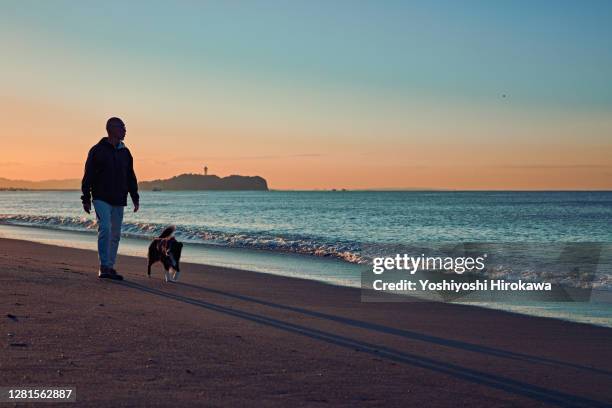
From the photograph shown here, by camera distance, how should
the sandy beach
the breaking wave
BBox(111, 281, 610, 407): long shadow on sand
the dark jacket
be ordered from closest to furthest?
the sandy beach < BBox(111, 281, 610, 407): long shadow on sand < the dark jacket < the breaking wave

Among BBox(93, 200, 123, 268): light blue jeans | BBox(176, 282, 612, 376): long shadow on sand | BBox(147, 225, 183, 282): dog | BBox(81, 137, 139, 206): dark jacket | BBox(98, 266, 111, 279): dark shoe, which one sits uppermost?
BBox(81, 137, 139, 206): dark jacket

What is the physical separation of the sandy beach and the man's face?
6.93 feet

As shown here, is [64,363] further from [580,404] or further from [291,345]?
[580,404]

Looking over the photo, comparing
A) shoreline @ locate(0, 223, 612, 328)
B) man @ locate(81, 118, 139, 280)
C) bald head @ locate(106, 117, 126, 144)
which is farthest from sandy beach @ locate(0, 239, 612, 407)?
bald head @ locate(106, 117, 126, 144)

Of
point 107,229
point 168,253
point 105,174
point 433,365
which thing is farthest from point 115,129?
point 433,365

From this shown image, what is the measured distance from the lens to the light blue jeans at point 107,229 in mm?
9336

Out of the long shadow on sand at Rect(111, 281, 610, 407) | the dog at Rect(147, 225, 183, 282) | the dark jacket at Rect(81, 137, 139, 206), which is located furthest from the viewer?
the dog at Rect(147, 225, 183, 282)

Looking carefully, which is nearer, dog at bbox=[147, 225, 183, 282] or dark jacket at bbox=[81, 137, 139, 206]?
dark jacket at bbox=[81, 137, 139, 206]

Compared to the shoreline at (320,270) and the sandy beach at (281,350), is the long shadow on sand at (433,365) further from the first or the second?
the shoreline at (320,270)

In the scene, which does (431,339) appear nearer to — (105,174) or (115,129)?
(105,174)

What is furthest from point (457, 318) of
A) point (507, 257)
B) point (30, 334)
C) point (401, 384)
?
point (507, 257)

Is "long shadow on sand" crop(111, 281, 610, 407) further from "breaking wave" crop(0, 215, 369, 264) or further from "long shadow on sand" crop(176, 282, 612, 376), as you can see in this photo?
"breaking wave" crop(0, 215, 369, 264)

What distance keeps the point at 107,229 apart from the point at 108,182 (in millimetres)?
686

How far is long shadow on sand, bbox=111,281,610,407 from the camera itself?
4359 mm
